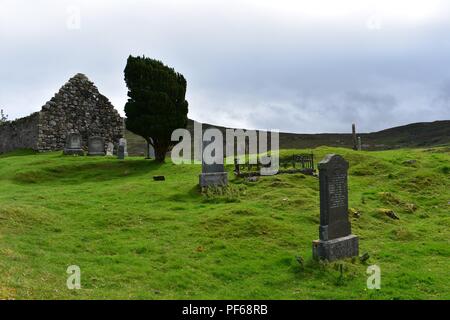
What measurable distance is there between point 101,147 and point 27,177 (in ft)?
32.9

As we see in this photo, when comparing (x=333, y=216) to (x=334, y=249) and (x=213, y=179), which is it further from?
(x=213, y=179)

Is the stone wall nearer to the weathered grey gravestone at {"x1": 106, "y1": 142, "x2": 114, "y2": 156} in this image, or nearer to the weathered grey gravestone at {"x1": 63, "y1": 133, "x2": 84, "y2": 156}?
the weathered grey gravestone at {"x1": 106, "y1": 142, "x2": 114, "y2": 156}

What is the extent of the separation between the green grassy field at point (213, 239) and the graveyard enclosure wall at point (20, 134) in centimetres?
1611

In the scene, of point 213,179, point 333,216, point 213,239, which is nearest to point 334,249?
point 333,216

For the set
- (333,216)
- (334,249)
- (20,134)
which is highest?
(20,134)

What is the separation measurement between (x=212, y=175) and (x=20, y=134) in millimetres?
28452

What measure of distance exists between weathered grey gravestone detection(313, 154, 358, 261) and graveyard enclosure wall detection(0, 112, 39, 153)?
1253 inches

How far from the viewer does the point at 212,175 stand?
1970 centimetres

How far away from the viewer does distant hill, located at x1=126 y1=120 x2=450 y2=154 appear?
82.6 m

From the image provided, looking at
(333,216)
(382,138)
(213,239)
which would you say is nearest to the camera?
(333,216)

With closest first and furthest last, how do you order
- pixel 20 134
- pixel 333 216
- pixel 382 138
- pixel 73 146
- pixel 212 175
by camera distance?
1. pixel 333 216
2. pixel 212 175
3. pixel 73 146
4. pixel 20 134
5. pixel 382 138

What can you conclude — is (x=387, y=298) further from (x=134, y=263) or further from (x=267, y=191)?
(x=267, y=191)

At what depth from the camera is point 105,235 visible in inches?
514

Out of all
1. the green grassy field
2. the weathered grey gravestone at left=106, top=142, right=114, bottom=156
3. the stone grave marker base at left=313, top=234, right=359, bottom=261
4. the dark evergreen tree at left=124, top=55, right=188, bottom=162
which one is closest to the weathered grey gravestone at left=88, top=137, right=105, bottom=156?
the weathered grey gravestone at left=106, top=142, right=114, bottom=156
